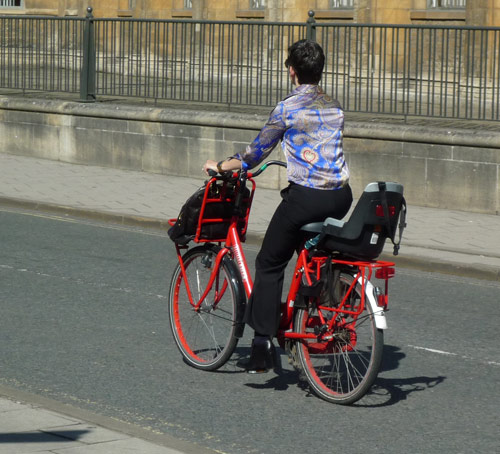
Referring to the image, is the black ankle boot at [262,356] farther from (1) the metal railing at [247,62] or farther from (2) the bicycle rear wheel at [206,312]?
(1) the metal railing at [247,62]

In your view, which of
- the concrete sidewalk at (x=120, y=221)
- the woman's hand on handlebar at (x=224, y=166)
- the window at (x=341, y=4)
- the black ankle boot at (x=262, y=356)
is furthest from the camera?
the window at (x=341, y=4)

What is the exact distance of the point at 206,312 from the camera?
22.6 ft

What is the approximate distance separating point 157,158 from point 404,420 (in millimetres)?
10852

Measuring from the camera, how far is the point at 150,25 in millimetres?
16781

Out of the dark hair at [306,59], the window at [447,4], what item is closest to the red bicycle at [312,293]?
the dark hair at [306,59]

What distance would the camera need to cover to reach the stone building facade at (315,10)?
69.7 feet

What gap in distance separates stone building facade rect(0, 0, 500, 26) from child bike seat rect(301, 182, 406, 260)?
14.9 metres

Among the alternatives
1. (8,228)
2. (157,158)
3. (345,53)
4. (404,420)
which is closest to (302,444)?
(404,420)

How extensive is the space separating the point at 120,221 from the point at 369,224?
24.2 ft

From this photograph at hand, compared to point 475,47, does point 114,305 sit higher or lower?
lower

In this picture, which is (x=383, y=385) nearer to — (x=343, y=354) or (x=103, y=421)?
(x=343, y=354)

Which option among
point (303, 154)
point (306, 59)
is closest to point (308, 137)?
point (303, 154)

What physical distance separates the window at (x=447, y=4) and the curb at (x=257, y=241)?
10.8 metres

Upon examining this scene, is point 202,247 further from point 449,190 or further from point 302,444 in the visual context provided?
point 449,190
